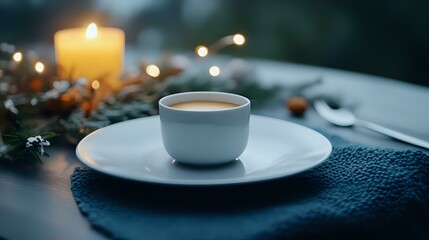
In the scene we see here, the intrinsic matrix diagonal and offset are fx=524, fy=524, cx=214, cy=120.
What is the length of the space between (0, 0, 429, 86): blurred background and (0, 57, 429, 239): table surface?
2.51 feet

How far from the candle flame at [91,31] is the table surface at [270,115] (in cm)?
37

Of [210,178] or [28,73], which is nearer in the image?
[210,178]

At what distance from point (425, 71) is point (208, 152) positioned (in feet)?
5.79

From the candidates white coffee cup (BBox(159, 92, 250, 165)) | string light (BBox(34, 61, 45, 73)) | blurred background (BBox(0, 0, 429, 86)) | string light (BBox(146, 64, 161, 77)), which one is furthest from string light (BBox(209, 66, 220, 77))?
blurred background (BBox(0, 0, 429, 86))

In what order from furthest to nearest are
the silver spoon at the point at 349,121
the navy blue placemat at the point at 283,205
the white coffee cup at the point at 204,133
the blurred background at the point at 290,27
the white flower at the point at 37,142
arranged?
the blurred background at the point at 290,27 → the silver spoon at the point at 349,121 → the white flower at the point at 37,142 → the white coffee cup at the point at 204,133 → the navy blue placemat at the point at 283,205

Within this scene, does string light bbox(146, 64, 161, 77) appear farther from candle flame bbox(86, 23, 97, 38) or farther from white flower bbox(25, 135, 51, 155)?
white flower bbox(25, 135, 51, 155)

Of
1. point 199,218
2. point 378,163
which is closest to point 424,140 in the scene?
point 378,163

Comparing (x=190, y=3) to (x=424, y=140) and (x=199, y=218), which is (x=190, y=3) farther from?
(x=199, y=218)

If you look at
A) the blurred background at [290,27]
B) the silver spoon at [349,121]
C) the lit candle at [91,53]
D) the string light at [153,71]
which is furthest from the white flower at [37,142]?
the blurred background at [290,27]

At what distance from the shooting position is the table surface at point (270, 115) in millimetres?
611

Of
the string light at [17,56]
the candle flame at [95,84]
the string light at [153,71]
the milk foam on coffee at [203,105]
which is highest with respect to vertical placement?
the milk foam on coffee at [203,105]

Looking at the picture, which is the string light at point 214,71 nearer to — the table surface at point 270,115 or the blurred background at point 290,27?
the table surface at point 270,115

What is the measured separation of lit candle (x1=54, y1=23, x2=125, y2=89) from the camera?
114 cm

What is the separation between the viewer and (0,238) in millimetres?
598
